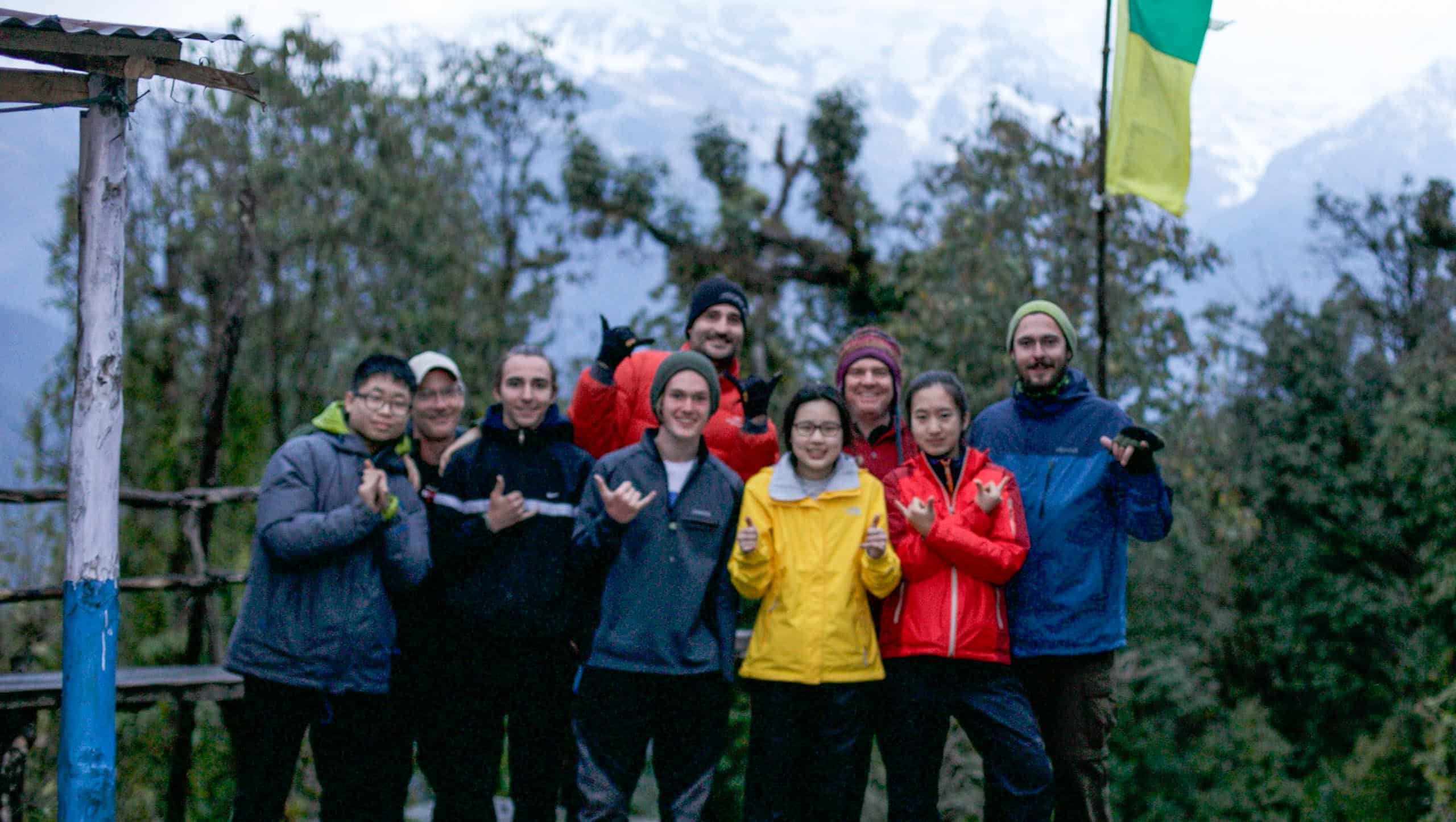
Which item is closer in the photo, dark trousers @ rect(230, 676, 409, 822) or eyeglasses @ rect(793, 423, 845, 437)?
dark trousers @ rect(230, 676, 409, 822)

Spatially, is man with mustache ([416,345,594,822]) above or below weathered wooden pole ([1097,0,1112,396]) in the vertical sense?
below

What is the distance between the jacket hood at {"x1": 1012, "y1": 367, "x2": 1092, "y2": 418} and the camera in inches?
153

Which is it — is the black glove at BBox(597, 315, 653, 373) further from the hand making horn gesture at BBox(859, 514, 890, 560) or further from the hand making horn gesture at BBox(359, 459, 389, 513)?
the hand making horn gesture at BBox(859, 514, 890, 560)

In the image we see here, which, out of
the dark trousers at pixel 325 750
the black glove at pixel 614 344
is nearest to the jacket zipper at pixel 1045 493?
the black glove at pixel 614 344

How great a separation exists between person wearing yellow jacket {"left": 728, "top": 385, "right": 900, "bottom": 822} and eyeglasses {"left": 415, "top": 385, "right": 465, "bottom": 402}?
49.2 inches

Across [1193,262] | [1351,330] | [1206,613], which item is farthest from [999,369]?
[1351,330]

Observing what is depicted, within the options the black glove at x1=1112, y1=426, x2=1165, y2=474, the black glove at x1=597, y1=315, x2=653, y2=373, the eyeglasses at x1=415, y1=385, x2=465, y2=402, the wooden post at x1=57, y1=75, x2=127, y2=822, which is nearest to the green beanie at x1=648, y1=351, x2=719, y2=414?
the black glove at x1=597, y1=315, x2=653, y2=373

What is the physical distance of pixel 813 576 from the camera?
11.9 ft

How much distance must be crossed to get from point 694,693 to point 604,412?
1107 mm

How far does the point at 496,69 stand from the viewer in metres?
16.7

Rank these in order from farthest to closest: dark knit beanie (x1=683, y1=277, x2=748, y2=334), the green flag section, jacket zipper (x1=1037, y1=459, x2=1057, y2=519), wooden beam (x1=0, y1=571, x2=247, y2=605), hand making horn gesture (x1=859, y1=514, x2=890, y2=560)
→ 1. the green flag section
2. wooden beam (x1=0, y1=571, x2=247, y2=605)
3. dark knit beanie (x1=683, y1=277, x2=748, y2=334)
4. jacket zipper (x1=1037, y1=459, x2=1057, y2=519)
5. hand making horn gesture (x1=859, y1=514, x2=890, y2=560)

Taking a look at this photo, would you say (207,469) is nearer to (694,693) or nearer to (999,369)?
(694,693)

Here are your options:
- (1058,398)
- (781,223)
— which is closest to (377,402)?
(1058,398)

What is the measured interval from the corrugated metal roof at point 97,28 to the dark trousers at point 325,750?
77.0 inches
